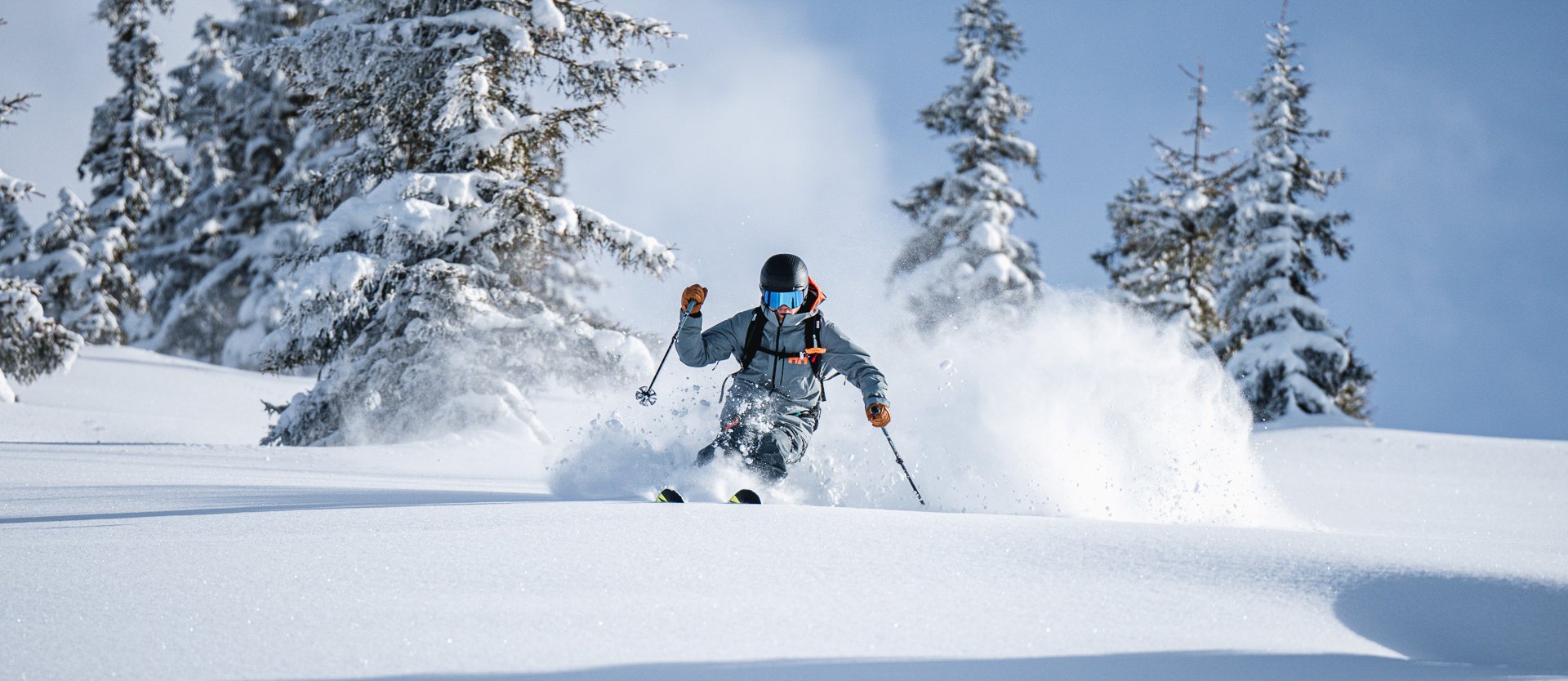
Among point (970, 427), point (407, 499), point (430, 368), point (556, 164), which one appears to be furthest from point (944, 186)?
point (407, 499)

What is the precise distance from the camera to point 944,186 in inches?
1014

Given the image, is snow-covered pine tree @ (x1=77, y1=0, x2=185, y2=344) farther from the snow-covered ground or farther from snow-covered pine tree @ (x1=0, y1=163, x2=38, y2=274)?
the snow-covered ground

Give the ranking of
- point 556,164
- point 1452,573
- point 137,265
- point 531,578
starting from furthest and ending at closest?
1. point 137,265
2. point 556,164
3. point 1452,573
4. point 531,578

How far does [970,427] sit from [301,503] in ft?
14.3

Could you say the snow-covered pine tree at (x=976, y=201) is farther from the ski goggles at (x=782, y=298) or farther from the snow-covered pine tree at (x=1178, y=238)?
the ski goggles at (x=782, y=298)

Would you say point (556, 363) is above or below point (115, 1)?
below

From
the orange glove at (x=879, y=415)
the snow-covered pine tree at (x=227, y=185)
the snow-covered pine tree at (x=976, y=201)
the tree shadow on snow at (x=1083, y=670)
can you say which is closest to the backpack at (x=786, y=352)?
the orange glove at (x=879, y=415)

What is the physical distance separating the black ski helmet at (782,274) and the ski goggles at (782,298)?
29 millimetres

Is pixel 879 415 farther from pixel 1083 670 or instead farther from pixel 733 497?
pixel 1083 670

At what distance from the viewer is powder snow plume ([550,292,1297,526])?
20.8 ft

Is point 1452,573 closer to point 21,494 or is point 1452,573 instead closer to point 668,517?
point 668,517

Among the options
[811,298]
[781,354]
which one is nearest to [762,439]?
[781,354]

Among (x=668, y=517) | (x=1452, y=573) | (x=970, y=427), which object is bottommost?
(x=668, y=517)

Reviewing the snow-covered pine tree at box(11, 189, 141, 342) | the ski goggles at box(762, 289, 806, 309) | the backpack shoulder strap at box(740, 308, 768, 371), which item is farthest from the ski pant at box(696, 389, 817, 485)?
the snow-covered pine tree at box(11, 189, 141, 342)
